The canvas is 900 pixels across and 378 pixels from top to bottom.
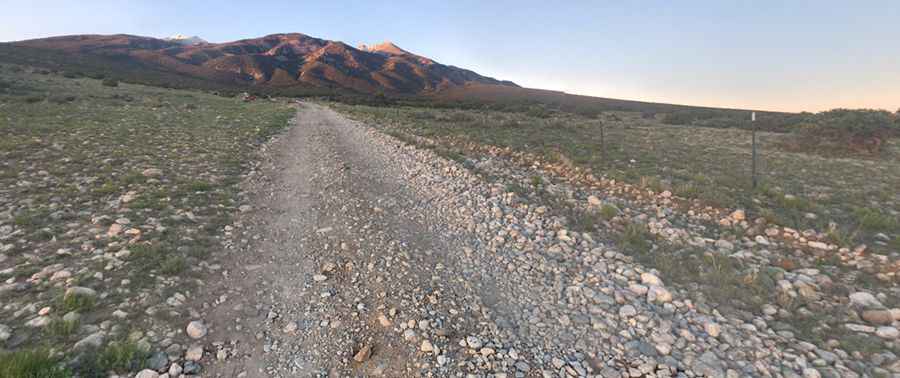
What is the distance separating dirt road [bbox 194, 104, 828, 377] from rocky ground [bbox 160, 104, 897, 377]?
23mm

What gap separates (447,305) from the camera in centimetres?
542

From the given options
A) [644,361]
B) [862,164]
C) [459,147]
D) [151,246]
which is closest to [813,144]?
[862,164]

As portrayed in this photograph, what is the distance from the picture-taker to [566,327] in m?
5.11

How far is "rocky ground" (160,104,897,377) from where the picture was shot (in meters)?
4.37

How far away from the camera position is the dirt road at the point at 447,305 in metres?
4.37

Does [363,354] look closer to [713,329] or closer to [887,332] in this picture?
[713,329]

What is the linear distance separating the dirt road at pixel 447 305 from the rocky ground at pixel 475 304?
23mm

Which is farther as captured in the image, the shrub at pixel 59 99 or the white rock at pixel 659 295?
the shrub at pixel 59 99

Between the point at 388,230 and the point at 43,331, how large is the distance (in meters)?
5.10

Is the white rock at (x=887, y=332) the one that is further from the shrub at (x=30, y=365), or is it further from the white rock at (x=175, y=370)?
the shrub at (x=30, y=365)

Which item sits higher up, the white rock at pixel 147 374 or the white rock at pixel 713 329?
the white rock at pixel 147 374

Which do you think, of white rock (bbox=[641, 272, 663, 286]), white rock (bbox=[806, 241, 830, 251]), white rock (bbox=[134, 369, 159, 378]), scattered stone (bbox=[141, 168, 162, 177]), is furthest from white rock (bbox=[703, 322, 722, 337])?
scattered stone (bbox=[141, 168, 162, 177])

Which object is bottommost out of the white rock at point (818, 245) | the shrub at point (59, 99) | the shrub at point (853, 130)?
the white rock at point (818, 245)

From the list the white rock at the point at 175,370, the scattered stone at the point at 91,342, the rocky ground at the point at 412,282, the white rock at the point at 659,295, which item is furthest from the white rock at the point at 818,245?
the scattered stone at the point at 91,342
